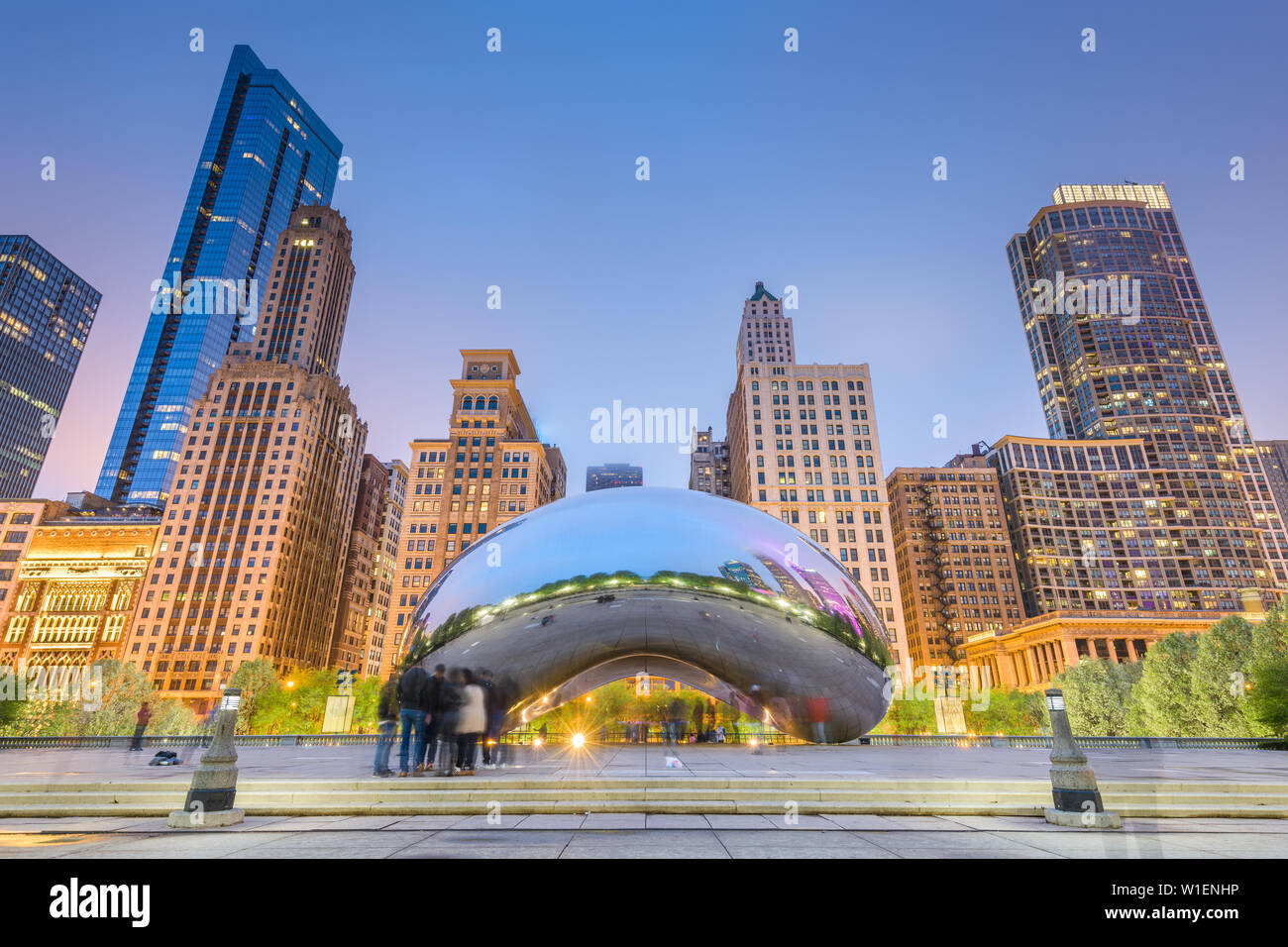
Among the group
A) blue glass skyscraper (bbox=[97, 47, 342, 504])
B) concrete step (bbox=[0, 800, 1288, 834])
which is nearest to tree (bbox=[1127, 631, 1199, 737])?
concrete step (bbox=[0, 800, 1288, 834])

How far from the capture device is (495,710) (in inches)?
388

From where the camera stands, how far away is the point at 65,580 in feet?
371

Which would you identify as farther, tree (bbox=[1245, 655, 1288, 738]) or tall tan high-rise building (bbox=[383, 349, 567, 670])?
tall tan high-rise building (bbox=[383, 349, 567, 670])

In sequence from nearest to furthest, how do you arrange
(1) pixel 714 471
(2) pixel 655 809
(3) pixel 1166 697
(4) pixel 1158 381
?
(2) pixel 655 809, (3) pixel 1166 697, (4) pixel 1158 381, (1) pixel 714 471

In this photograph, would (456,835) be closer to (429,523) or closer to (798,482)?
(798,482)

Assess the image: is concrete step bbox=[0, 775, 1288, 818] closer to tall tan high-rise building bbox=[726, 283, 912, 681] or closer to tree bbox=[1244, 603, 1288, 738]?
tree bbox=[1244, 603, 1288, 738]

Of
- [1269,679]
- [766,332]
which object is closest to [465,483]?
[766,332]

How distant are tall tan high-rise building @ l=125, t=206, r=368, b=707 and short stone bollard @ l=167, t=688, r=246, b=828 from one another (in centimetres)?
→ 10176

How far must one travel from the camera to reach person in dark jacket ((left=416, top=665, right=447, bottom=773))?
375 inches

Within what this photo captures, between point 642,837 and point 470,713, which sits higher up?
point 470,713

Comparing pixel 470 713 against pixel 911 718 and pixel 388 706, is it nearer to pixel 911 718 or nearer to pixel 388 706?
pixel 388 706

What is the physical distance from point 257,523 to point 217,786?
414ft

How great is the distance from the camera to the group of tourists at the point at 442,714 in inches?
375
